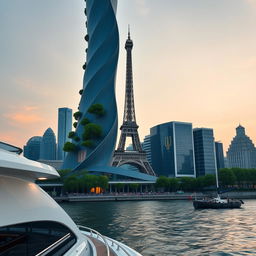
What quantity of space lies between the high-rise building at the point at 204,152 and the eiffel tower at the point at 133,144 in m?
65.9

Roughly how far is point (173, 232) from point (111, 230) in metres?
5.41

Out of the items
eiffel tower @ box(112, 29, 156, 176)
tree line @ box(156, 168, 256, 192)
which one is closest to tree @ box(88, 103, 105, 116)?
eiffel tower @ box(112, 29, 156, 176)

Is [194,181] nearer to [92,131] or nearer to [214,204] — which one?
[92,131]

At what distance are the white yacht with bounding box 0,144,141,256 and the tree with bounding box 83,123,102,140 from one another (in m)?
95.7

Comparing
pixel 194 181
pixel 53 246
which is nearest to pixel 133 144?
pixel 194 181

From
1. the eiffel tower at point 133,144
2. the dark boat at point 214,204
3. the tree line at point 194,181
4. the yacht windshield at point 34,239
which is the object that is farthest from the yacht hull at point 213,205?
the eiffel tower at point 133,144

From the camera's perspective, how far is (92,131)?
10238 centimetres

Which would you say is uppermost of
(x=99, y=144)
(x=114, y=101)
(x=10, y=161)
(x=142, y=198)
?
(x=114, y=101)

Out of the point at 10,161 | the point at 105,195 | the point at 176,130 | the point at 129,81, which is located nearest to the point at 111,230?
the point at 10,161

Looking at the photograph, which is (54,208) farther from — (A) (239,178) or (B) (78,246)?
(A) (239,178)

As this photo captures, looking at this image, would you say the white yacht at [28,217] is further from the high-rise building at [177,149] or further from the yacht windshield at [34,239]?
the high-rise building at [177,149]

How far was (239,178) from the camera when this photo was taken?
113062mm

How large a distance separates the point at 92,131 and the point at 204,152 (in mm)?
102609

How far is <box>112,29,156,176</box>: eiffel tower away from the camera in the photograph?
12338 centimetres
